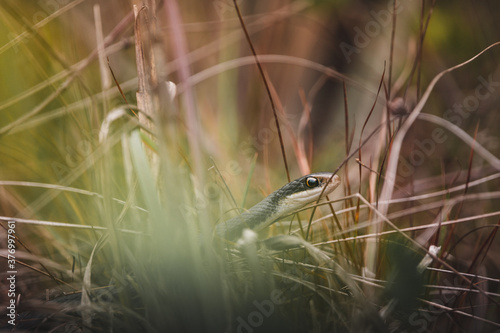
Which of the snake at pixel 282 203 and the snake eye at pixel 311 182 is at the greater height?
the snake eye at pixel 311 182

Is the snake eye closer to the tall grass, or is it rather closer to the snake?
the snake

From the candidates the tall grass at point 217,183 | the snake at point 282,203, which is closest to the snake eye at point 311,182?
the snake at point 282,203

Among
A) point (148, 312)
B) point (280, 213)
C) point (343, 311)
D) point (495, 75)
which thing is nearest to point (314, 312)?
point (343, 311)

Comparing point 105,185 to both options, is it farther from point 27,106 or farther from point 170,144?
point 27,106

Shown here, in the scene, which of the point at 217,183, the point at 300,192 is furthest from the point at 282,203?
the point at 217,183

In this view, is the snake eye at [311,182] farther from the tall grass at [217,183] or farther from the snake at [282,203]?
the tall grass at [217,183]

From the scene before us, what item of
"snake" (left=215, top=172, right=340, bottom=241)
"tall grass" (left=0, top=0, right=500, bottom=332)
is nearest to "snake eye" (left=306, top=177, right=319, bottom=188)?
"snake" (left=215, top=172, right=340, bottom=241)

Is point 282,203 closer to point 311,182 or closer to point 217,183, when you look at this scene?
point 311,182
